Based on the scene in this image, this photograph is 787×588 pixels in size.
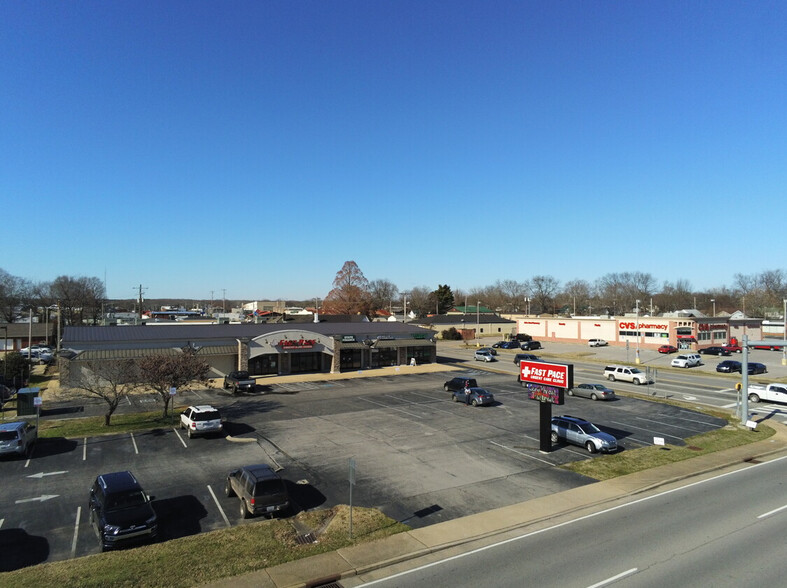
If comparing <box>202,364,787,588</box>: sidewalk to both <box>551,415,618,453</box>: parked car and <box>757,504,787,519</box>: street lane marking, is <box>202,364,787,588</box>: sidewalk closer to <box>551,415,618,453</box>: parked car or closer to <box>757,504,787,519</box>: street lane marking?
<box>551,415,618,453</box>: parked car

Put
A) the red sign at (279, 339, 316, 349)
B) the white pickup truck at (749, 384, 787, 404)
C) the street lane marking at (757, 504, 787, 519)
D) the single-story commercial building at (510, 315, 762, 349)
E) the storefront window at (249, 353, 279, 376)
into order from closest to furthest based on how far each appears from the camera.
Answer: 1. the street lane marking at (757, 504, 787, 519)
2. the white pickup truck at (749, 384, 787, 404)
3. the red sign at (279, 339, 316, 349)
4. the storefront window at (249, 353, 279, 376)
5. the single-story commercial building at (510, 315, 762, 349)

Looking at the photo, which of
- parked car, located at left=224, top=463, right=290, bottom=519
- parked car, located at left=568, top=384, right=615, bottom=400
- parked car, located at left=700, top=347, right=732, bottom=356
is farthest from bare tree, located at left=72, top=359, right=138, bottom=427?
parked car, located at left=700, top=347, right=732, bottom=356

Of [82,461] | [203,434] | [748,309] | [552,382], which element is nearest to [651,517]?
[552,382]

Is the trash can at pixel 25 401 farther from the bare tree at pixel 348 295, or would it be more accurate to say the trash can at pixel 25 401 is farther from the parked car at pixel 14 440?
the bare tree at pixel 348 295

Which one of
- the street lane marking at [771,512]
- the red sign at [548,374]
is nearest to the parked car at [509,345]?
the red sign at [548,374]

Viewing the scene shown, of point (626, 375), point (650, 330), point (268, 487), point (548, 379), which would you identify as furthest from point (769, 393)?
point (650, 330)

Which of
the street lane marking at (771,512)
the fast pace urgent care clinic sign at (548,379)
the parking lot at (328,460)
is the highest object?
the fast pace urgent care clinic sign at (548,379)
